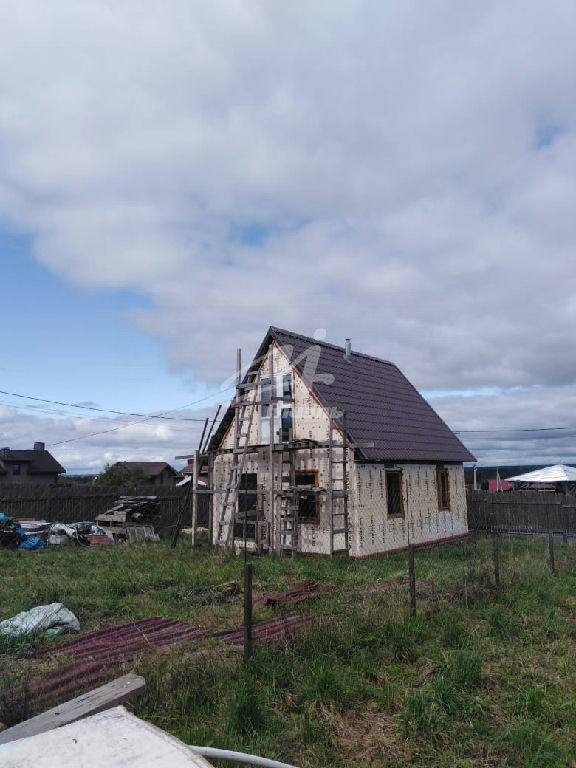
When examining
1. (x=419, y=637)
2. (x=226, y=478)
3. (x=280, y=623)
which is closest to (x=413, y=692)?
(x=419, y=637)

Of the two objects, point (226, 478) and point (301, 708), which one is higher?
point (226, 478)

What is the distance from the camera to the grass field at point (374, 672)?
4742mm

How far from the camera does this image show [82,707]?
4.65 metres

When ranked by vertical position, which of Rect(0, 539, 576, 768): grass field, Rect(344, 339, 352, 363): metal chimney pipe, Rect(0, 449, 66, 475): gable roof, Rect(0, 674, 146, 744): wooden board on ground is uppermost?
Rect(344, 339, 352, 363): metal chimney pipe

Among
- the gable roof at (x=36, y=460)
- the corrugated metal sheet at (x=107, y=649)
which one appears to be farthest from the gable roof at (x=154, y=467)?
the corrugated metal sheet at (x=107, y=649)

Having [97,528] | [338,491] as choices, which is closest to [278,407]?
[338,491]

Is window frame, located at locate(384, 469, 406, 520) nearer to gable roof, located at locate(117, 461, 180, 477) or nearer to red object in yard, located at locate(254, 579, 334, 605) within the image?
red object in yard, located at locate(254, 579, 334, 605)

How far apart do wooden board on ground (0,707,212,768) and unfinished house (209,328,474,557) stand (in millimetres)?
11046

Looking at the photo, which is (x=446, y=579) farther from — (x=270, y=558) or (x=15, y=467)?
(x=15, y=467)

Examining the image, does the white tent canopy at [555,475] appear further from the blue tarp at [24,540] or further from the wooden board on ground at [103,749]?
the wooden board on ground at [103,749]

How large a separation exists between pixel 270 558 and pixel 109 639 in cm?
829

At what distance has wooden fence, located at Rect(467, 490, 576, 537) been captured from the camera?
21.6 meters

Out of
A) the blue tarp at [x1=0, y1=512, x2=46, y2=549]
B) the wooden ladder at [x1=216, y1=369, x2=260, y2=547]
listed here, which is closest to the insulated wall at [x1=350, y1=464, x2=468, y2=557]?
the wooden ladder at [x1=216, y1=369, x2=260, y2=547]

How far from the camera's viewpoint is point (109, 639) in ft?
24.5
